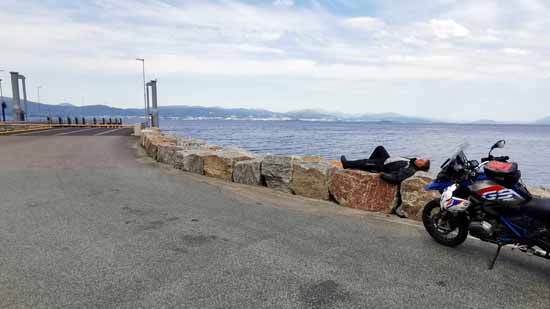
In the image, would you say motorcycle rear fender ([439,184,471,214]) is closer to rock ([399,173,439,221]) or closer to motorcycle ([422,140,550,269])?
motorcycle ([422,140,550,269])

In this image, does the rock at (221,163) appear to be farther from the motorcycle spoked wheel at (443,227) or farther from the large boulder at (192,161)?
the motorcycle spoked wheel at (443,227)

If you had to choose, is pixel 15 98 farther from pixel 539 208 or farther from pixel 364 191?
pixel 539 208

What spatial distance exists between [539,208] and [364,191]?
9.14 feet

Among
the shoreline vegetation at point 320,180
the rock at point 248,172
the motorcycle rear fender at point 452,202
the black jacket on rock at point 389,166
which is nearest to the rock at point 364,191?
the shoreline vegetation at point 320,180

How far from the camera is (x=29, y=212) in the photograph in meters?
5.48

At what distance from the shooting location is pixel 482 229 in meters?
3.93

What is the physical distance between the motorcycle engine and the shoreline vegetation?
124 centimetres

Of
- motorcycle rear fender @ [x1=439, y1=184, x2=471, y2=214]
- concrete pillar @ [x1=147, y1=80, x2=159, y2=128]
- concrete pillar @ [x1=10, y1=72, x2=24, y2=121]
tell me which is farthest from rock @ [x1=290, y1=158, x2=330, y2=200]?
concrete pillar @ [x1=10, y1=72, x2=24, y2=121]

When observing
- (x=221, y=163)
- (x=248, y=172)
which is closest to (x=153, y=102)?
(x=221, y=163)

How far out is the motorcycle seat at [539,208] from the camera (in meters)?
3.47

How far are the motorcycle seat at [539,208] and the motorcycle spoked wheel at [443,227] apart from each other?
0.77 m

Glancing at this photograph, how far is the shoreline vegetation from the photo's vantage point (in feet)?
18.1

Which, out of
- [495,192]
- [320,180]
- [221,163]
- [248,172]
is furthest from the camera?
[221,163]

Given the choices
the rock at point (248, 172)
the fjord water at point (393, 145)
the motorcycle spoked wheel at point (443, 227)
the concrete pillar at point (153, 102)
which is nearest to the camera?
the motorcycle spoked wheel at point (443, 227)
